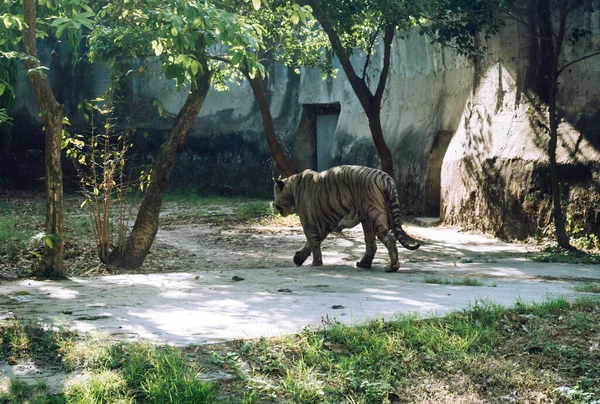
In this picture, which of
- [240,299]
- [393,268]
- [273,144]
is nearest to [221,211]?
[273,144]

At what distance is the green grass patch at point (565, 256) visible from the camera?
33.0ft

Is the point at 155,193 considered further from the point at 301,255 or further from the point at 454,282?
the point at 454,282

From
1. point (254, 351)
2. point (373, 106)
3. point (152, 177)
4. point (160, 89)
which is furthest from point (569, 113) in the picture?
point (160, 89)

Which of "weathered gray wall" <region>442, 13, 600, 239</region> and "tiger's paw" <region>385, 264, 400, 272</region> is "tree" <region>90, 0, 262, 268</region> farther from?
"weathered gray wall" <region>442, 13, 600, 239</region>

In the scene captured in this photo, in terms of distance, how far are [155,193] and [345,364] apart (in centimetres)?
624

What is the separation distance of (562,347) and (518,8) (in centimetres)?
848

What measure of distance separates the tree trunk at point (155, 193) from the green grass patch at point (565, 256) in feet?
15.5

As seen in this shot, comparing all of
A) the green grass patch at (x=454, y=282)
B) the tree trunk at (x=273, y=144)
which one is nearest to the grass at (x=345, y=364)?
the green grass patch at (x=454, y=282)

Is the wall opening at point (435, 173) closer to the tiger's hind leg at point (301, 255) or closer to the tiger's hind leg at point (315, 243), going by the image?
the tiger's hind leg at point (301, 255)

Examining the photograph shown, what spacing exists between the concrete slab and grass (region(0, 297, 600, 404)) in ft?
0.94

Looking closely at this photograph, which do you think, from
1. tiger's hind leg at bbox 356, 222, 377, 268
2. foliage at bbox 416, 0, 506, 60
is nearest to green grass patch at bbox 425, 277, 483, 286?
tiger's hind leg at bbox 356, 222, 377, 268

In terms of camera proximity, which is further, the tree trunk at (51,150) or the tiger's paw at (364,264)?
the tiger's paw at (364,264)

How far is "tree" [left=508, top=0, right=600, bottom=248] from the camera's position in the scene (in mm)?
11047

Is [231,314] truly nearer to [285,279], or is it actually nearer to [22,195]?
[285,279]
